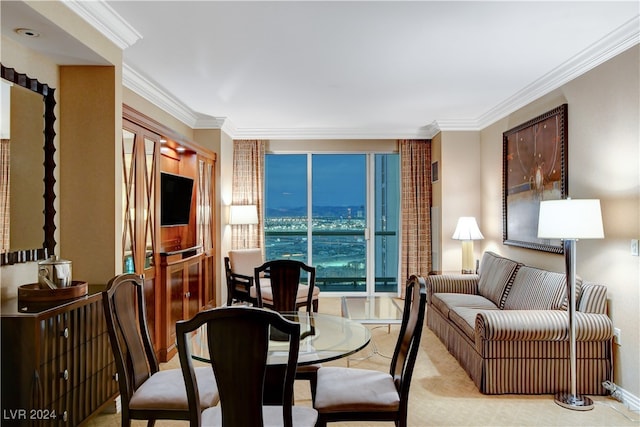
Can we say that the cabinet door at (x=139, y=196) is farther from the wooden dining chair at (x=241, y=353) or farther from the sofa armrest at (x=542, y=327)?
the sofa armrest at (x=542, y=327)

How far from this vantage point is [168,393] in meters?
2.08

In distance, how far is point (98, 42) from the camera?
2650 millimetres

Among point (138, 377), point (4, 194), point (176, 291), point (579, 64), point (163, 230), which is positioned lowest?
point (138, 377)

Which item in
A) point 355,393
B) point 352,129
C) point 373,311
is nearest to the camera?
point 355,393

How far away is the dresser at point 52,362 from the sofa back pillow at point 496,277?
3.52m

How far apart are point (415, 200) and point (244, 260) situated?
2787 millimetres

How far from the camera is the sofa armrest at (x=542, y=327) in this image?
117 inches

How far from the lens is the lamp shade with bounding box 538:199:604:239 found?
2.82 m

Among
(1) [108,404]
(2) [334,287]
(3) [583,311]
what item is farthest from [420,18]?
(2) [334,287]

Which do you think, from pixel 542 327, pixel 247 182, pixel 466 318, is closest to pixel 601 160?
pixel 542 327

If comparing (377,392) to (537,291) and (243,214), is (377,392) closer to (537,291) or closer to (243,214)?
(537,291)

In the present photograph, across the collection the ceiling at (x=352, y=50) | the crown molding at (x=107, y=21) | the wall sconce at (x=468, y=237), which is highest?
the ceiling at (x=352, y=50)

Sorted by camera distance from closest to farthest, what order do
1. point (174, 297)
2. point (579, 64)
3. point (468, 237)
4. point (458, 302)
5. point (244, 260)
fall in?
point (579, 64) < point (174, 297) < point (458, 302) < point (468, 237) < point (244, 260)

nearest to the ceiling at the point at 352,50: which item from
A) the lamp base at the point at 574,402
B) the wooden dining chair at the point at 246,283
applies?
the wooden dining chair at the point at 246,283
